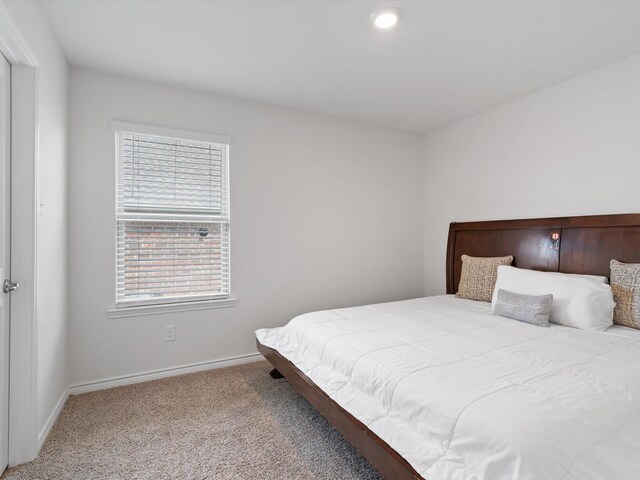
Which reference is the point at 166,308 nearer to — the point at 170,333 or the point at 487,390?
the point at 170,333

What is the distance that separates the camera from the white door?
1617mm

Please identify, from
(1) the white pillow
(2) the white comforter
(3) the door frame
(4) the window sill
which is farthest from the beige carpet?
(1) the white pillow

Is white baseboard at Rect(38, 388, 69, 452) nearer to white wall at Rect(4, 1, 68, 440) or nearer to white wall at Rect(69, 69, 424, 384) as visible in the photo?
white wall at Rect(4, 1, 68, 440)

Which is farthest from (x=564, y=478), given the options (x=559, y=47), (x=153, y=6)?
(x=153, y=6)

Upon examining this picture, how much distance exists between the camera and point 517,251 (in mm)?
3053

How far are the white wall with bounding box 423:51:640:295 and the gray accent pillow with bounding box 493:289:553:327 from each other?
0.91 m

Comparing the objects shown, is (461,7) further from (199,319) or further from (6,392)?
(6,392)

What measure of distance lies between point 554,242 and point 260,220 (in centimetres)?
256

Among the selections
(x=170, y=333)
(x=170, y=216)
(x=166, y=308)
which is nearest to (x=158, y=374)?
(x=170, y=333)

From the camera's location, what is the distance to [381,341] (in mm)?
1900

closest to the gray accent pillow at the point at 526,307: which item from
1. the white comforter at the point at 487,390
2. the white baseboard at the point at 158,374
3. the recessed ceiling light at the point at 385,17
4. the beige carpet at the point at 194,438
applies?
the white comforter at the point at 487,390

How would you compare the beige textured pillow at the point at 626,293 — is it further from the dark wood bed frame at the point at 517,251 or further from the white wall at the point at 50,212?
the white wall at the point at 50,212

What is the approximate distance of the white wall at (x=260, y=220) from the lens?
252 cm

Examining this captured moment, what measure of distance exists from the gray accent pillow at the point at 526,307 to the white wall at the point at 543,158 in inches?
36.0
